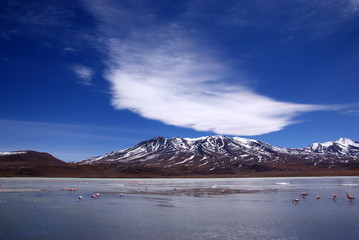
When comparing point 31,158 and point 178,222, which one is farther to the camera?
point 31,158

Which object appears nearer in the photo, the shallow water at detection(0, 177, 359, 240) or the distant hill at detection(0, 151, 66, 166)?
the shallow water at detection(0, 177, 359, 240)

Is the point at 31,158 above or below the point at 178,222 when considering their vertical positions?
above

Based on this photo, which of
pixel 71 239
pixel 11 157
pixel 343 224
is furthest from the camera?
pixel 11 157

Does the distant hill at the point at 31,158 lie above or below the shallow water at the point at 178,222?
above

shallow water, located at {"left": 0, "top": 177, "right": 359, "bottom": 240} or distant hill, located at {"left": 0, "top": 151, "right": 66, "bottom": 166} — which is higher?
distant hill, located at {"left": 0, "top": 151, "right": 66, "bottom": 166}

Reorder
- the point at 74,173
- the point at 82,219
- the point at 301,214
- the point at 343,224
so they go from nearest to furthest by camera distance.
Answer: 1. the point at 343,224
2. the point at 82,219
3. the point at 301,214
4. the point at 74,173

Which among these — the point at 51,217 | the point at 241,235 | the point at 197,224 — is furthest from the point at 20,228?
the point at 241,235

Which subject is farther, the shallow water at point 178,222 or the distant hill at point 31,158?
the distant hill at point 31,158

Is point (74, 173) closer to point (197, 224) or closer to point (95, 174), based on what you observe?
point (95, 174)

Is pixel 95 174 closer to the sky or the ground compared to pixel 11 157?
closer to the ground

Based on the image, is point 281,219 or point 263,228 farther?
point 281,219
